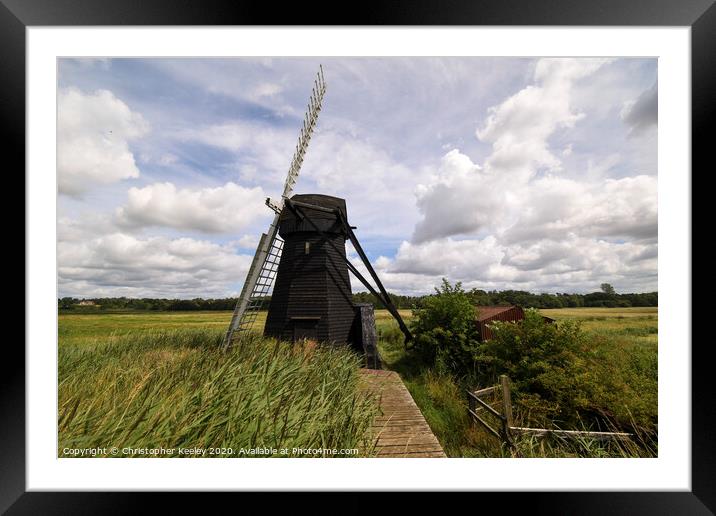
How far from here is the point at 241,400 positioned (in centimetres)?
257

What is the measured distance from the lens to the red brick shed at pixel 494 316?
8.80 meters

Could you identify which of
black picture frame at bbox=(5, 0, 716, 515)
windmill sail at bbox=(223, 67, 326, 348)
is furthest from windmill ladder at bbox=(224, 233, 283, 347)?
black picture frame at bbox=(5, 0, 716, 515)

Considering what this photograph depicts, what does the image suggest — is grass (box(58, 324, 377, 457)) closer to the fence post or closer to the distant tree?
the fence post

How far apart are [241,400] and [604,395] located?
617 centimetres

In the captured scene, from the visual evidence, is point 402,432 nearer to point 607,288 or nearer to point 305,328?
point 607,288

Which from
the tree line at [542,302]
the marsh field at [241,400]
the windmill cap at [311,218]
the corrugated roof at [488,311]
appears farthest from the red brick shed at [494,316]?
the windmill cap at [311,218]

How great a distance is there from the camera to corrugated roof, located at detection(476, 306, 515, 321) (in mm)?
9133

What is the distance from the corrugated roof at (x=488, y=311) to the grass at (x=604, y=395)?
129 inches
